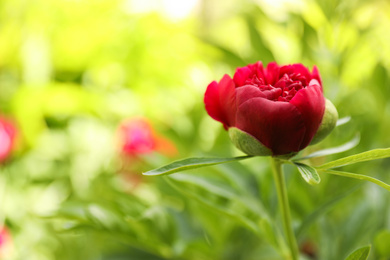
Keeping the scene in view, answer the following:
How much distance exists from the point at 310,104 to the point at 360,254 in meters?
0.08

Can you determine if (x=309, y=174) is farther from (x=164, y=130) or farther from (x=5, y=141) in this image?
(x=5, y=141)

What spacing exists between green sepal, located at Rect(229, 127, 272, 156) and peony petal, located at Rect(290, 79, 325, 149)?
0.9 inches

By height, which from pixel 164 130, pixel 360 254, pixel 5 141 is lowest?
pixel 5 141

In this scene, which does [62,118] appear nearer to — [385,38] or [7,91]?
[7,91]

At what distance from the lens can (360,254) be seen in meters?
0.24

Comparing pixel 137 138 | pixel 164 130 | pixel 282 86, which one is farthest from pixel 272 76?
pixel 137 138

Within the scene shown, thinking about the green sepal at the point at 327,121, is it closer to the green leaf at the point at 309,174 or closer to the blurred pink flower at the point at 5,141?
the green leaf at the point at 309,174

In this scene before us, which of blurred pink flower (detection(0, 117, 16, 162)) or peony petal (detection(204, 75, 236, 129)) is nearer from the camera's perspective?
peony petal (detection(204, 75, 236, 129))

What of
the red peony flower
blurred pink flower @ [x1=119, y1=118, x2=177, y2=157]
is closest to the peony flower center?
the red peony flower

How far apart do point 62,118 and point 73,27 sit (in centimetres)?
26

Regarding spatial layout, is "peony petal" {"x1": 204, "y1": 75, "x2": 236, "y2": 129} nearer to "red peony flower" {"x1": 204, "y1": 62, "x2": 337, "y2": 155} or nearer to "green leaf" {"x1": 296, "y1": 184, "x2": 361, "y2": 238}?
"red peony flower" {"x1": 204, "y1": 62, "x2": 337, "y2": 155}

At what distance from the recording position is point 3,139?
2.56 ft

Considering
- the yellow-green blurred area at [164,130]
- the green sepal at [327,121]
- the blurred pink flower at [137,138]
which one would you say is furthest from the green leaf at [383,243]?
the blurred pink flower at [137,138]

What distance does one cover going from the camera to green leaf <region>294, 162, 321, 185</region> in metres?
0.21
